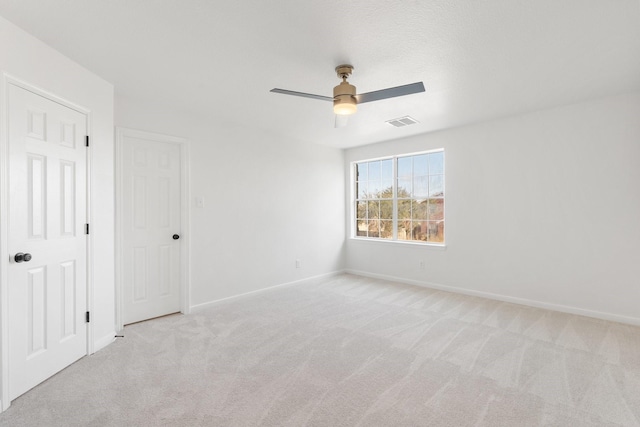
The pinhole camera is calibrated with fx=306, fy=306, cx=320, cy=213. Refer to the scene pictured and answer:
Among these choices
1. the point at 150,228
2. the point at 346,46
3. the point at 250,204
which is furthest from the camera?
the point at 250,204

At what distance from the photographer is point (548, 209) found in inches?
153

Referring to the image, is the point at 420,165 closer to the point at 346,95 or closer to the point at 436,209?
the point at 436,209

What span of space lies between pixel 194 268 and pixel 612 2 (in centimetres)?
446

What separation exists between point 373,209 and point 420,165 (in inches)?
48.1

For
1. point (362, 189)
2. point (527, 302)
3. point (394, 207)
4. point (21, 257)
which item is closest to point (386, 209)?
point (394, 207)

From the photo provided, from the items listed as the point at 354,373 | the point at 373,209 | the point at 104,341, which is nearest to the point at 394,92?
→ the point at 354,373

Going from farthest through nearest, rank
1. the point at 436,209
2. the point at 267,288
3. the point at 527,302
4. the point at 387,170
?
the point at 387,170 → the point at 436,209 → the point at 267,288 → the point at 527,302

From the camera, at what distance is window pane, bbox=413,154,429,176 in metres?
5.20

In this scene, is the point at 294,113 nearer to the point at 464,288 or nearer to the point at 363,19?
the point at 363,19

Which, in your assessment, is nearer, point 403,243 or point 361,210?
point 403,243

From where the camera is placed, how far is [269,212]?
485cm

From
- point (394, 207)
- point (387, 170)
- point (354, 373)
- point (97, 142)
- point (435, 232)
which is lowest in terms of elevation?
point (354, 373)

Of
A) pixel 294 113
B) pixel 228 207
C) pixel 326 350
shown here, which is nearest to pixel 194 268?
pixel 228 207

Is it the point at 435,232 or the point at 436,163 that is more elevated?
the point at 436,163
